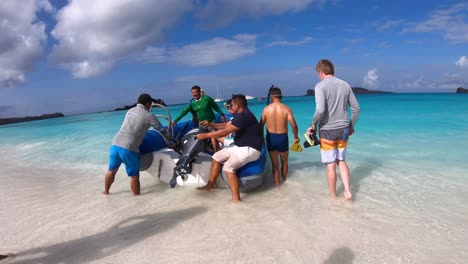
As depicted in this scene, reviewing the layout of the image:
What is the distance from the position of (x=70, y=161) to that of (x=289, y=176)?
6440 millimetres

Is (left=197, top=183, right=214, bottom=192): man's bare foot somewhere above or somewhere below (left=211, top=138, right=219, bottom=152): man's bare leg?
below

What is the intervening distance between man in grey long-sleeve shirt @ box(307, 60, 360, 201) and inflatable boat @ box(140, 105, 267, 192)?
1034mm

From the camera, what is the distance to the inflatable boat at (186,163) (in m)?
4.27

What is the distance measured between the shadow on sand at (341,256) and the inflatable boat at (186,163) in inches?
65.5

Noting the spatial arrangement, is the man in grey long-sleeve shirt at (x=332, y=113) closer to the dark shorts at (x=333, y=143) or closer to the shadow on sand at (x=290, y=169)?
the dark shorts at (x=333, y=143)

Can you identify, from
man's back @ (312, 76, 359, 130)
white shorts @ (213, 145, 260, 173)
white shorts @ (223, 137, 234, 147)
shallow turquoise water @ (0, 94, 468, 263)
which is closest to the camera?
shallow turquoise water @ (0, 94, 468, 263)

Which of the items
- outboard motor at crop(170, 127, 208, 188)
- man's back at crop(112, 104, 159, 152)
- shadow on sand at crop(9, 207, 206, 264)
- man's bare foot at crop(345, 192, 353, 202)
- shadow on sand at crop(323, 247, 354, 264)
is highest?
man's back at crop(112, 104, 159, 152)

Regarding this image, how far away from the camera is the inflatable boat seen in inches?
168

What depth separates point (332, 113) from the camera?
3.75m

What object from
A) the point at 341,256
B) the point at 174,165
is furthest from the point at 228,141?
the point at 341,256

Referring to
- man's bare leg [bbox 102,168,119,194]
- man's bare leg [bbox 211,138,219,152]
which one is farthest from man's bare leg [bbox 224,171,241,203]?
man's bare leg [bbox 102,168,119,194]

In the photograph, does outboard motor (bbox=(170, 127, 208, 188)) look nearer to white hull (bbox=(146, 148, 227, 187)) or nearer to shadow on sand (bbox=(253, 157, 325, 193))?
white hull (bbox=(146, 148, 227, 187))

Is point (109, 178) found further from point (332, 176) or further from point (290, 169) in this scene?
point (332, 176)

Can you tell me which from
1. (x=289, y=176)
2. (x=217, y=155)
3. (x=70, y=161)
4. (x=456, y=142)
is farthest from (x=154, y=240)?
(x=456, y=142)
